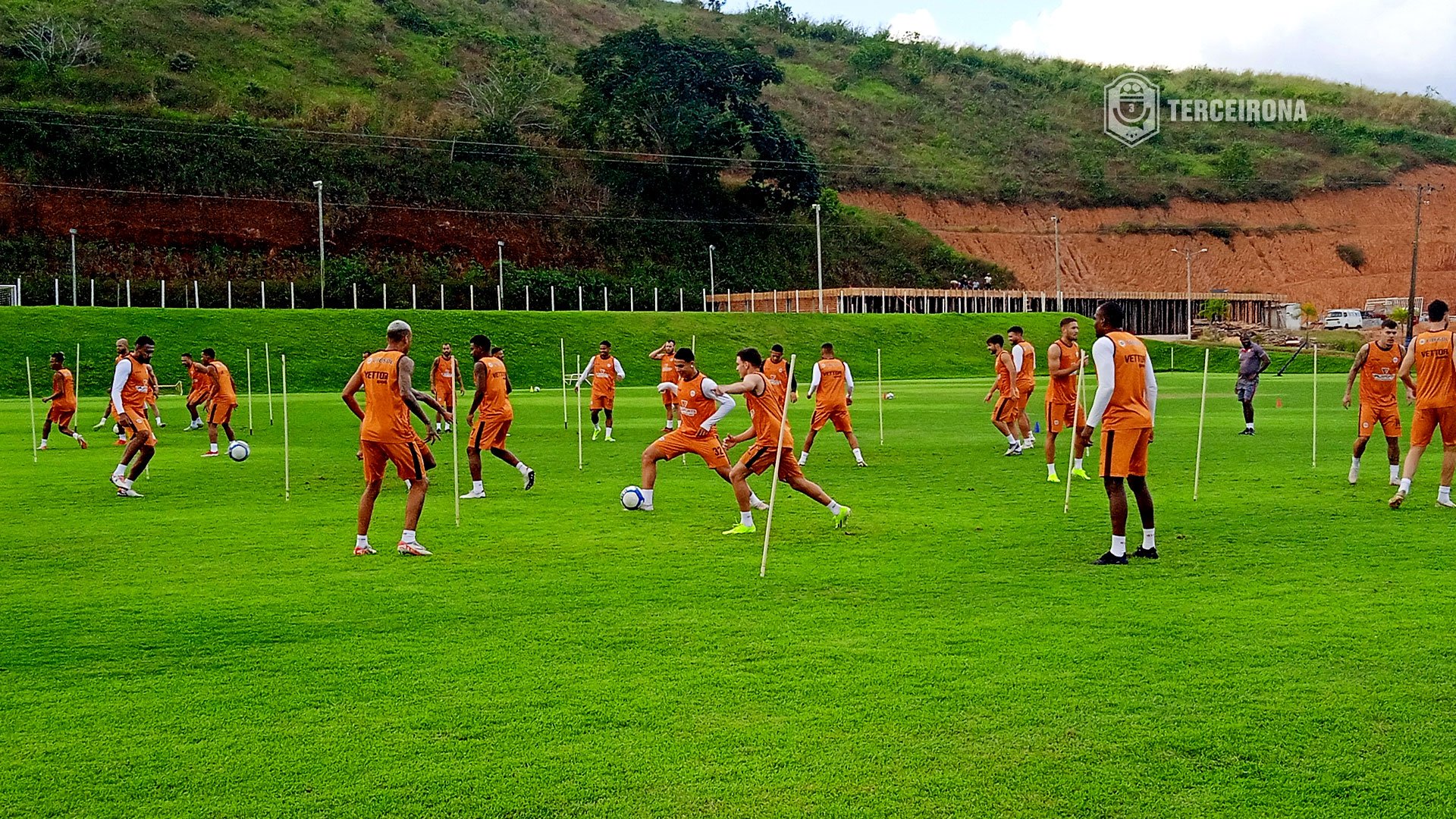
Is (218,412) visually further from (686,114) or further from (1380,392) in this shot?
(686,114)

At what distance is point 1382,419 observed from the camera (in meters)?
15.6

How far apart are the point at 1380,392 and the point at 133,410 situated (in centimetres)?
1608

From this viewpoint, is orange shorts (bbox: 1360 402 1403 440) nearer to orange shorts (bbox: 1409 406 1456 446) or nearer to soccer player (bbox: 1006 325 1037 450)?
orange shorts (bbox: 1409 406 1456 446)

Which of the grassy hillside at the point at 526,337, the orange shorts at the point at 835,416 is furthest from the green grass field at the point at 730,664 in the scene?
the grassy hillside at the point at 526,337

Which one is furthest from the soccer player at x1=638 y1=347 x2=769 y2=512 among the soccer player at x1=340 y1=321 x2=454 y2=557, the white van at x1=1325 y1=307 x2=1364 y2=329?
the white van at x1=1325 y1=307 x2=1364 y2=329

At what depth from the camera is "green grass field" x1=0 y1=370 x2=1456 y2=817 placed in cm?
548

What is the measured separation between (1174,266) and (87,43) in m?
84.8

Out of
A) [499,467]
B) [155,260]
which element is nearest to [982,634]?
[499,467]

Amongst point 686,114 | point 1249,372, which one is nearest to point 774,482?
point 1249,372

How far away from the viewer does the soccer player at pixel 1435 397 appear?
13281 mm

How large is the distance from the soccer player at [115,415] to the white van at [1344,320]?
7098cm

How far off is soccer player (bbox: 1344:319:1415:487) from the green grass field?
125 centimetres

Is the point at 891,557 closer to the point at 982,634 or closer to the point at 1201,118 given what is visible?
the point at 982,634

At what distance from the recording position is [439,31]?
11175cm
